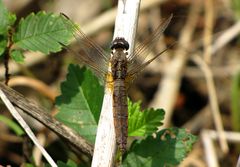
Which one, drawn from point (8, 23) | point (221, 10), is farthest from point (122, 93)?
point (221, 10)

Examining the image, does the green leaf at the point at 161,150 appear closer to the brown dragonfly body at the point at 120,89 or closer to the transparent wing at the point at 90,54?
the brown dragonfly body at the point at 120,89

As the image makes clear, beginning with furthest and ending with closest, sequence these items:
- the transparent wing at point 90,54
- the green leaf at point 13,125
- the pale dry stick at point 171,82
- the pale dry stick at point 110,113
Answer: the pale dry stick at point 171,82 < the green leaf at point 13,125 < the transparent wing at point 90,54 < the pale dry stick at point 110,113

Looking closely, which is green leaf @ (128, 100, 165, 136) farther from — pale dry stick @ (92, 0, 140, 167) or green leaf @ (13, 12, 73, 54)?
green leaf @ (13, 12, 73, 54)

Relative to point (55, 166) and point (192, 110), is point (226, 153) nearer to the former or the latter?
point (192, 110)

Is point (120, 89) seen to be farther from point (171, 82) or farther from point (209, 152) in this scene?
point (171, 82)

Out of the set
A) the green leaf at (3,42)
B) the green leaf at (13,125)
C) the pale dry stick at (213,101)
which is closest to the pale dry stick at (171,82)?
the pale dry stick at (213,101)

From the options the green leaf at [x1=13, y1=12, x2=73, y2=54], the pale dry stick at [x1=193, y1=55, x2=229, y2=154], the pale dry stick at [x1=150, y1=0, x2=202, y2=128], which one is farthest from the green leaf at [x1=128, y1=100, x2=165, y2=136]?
the pale dry stick at [x1=150, y1=0, x2=202, y2=128]
